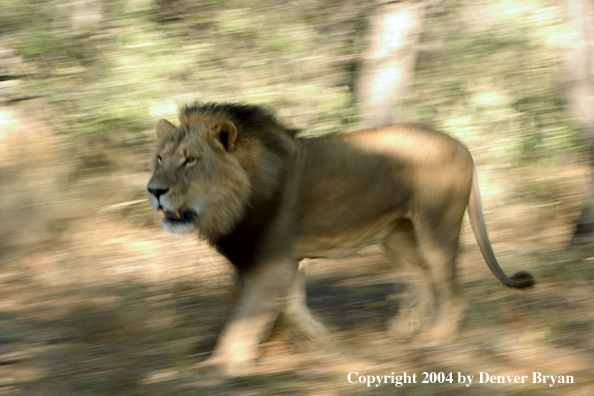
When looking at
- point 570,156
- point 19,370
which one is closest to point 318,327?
point 19,370

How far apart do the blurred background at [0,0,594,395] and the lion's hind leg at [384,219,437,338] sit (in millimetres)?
165

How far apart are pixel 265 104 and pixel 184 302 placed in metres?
2.16

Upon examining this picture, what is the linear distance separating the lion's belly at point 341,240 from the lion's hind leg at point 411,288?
216 mm

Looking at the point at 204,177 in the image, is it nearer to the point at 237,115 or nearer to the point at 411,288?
the point at 237,115

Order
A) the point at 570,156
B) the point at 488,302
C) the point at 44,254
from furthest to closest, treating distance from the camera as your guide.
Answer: the point at 570,156
the point at 44,254
the point at 488,302

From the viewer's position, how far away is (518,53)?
6.40 meters

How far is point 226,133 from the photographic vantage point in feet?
12.6

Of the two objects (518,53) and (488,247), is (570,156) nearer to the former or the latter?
(518,53)

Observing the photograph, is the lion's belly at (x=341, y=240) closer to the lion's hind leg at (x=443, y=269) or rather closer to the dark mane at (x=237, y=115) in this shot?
the lion's hind leg at (x=443, y=269)

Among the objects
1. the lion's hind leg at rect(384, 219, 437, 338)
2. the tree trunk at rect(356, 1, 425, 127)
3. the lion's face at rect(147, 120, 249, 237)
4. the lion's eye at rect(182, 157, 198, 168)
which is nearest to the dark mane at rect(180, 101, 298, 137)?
the lion's face at rect(147, 120, 249, 237)

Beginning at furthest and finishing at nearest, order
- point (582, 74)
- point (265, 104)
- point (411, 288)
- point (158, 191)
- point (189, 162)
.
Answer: point (265, 104) → point (582, 74) → point (411, 288) → point (189, 162) → point (158, 191)

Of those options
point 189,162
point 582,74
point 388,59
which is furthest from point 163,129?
point 582,74

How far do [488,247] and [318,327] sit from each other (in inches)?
45.0

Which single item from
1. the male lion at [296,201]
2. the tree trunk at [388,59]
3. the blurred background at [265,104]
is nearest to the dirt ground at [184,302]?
the blurred background at [265,104]
